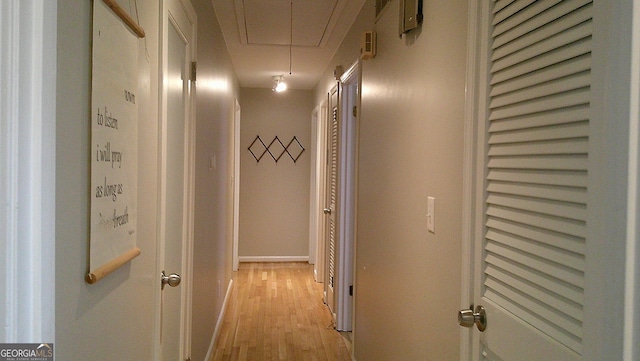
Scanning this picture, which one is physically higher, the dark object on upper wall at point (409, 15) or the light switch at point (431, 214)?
the dark object on upper wall at point (409, 15)

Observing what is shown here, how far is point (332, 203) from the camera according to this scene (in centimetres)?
415

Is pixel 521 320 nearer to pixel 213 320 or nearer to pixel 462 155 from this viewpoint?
pixel 462 155

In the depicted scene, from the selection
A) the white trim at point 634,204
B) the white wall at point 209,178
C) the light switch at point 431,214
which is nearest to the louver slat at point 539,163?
the white trim at point 634,204

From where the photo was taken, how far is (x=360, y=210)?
2898mm

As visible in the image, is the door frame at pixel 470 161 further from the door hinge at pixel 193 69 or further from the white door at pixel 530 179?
the door hinge at pixel 193 69

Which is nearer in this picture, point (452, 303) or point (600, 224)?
point (600, 224)

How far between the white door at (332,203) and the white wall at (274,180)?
1.75m

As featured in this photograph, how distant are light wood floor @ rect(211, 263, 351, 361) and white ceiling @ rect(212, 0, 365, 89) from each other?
2402 mm

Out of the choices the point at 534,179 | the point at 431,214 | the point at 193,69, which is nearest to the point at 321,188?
the point at 193,69

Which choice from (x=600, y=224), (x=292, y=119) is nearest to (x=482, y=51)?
(x=600, y=224)

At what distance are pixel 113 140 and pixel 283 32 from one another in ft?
8.86

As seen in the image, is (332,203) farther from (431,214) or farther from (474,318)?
(474,318)

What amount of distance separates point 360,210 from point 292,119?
3.50 meters

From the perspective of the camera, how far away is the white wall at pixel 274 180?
6.11m
